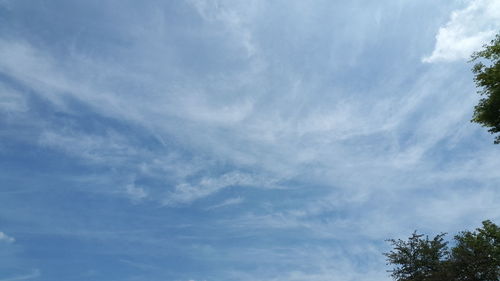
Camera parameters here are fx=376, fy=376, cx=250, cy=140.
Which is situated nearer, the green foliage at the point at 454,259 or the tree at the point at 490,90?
the tree at the point at 490,90

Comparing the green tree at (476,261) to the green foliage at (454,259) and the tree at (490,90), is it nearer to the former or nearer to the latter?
the green foliage at (454,259)

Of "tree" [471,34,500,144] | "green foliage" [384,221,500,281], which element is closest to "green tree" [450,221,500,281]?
"green foliage" [384,221,500,281]

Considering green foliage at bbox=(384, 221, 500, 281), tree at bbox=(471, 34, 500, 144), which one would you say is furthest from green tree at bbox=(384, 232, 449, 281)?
tree at bbox=(471, 34, 500, 144)

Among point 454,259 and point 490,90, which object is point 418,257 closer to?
point 454,259

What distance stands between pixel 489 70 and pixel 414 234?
124ft

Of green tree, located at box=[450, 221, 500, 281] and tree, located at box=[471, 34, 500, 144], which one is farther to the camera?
green tree, located at box=[450, 221, 500, 281]

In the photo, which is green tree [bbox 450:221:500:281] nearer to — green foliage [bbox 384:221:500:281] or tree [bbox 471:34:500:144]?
green foliage [bbox 384:221:500:281]

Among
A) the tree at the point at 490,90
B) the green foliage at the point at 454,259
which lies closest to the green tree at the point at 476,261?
the green foliage at the point at 454,259

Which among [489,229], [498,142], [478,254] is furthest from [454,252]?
[498,142]

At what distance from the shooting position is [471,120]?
917 inches

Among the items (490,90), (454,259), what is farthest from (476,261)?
(490,90)

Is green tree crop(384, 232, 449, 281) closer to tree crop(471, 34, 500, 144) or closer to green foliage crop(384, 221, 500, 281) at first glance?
green foliage crop(384, 221, 500, 281)

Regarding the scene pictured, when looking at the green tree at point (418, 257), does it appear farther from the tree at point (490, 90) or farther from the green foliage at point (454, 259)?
the tree at point (490, 90)

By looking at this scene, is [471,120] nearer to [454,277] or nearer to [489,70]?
→ [489,70]
